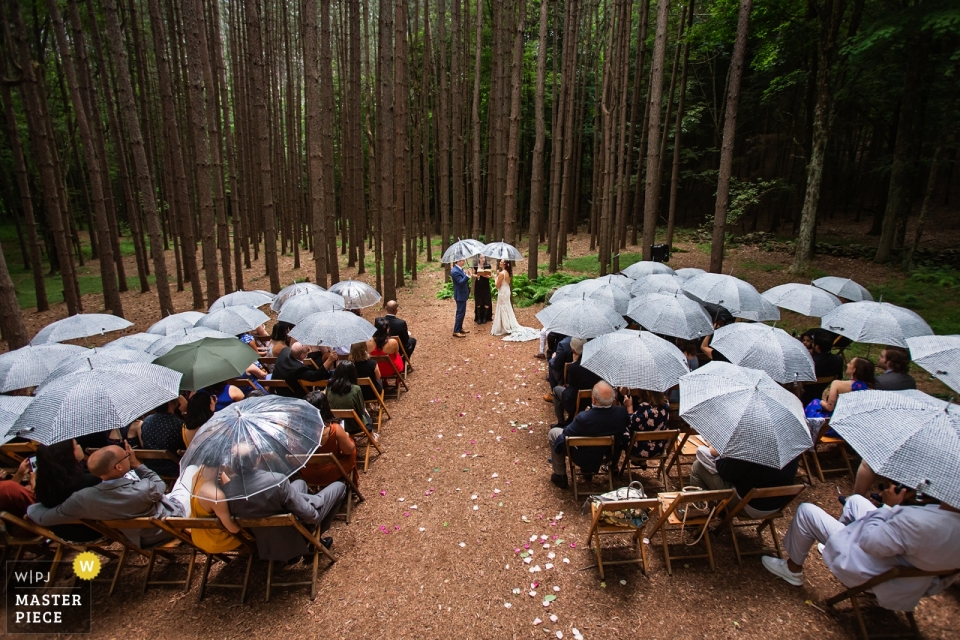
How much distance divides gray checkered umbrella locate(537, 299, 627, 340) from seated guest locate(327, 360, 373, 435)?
2677 mm

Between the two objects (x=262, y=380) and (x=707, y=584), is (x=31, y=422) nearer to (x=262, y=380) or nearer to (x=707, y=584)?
(x=262, y=380)

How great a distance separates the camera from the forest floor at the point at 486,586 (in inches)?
130

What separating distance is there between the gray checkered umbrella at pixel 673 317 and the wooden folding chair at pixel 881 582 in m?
3.22

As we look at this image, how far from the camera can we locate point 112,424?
3.81 m

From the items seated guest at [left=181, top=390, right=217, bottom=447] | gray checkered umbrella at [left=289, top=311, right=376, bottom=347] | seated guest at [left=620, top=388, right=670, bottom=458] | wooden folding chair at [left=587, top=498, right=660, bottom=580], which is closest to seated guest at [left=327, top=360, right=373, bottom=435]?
gray checkered umbrella at [left=289, top=311, right=376, bottom=347]

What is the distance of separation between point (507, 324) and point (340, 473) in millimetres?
6122

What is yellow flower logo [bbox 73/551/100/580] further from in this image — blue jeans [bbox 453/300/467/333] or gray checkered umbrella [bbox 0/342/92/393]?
blue jeans [bbox 453/300/467/333]

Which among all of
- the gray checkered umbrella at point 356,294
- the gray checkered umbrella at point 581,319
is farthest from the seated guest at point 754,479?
the gray checkered umbrella at point 356,294

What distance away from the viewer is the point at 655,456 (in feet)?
15.4

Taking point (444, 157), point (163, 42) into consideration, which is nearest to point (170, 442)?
point (163, 42)

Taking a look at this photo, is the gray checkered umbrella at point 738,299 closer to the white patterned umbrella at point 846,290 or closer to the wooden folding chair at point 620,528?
the white patterned umbrella at point 846,290

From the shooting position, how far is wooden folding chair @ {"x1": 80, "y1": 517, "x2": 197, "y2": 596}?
3.43 meters

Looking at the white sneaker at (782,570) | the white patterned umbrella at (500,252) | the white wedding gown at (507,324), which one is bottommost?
the white sneaker at (782,570)

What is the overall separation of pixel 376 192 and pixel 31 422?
38.7 feet
